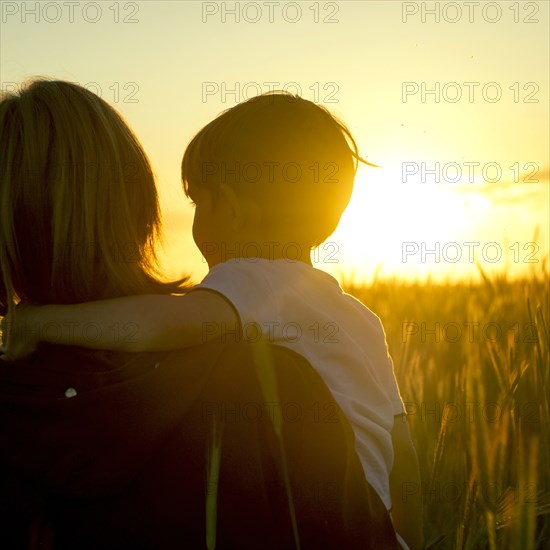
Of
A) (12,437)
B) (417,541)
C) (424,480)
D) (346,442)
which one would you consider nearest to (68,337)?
(12,437)

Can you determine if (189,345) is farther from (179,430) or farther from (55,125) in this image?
(55,125)

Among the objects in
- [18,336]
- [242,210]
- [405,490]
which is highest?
[242,210]

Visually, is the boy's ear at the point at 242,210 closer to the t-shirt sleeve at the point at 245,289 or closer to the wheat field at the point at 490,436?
the t-shirt sleeve at the point at 245,289

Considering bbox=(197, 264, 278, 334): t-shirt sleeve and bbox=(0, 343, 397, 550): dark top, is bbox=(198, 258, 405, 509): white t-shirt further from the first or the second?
bbox=(0, 343, 397, 550): dark top

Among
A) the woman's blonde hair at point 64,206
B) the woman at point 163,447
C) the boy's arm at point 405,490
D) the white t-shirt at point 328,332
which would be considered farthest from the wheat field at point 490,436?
the woman's blonde hair at point 64,206

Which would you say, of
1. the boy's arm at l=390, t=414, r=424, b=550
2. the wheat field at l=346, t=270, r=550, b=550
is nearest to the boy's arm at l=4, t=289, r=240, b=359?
the wheat field at l=346, t=270, r=550, b=550

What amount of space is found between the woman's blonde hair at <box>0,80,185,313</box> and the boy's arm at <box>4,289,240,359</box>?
68 mm

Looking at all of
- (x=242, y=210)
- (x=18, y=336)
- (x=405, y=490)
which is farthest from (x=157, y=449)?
(x=405, y=490)

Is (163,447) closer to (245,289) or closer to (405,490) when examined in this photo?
(245,289)

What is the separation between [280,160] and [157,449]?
32.3 inches

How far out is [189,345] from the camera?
1.38 meters

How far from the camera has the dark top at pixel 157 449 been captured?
1276 millimetres

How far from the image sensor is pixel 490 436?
2057 mm

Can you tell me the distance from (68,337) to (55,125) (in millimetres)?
420
